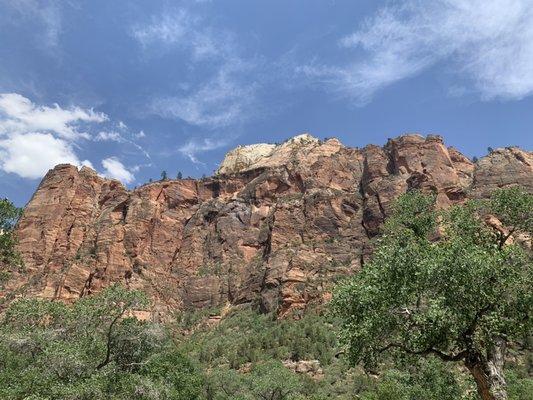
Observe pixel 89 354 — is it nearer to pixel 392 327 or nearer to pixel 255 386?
pixel 392 327

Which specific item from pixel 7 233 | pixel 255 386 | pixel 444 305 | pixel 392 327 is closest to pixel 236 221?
pixel 255 386

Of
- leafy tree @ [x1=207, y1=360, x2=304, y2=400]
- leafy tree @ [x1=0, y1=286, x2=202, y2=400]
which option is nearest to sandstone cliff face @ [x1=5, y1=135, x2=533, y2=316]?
leafy tree @ [x1=207, y1=360, x2=304, y2=400]

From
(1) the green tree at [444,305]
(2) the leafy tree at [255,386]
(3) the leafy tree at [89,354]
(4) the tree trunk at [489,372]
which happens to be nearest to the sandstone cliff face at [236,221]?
(2) the leafy tree at [255,386]

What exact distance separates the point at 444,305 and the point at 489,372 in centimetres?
278

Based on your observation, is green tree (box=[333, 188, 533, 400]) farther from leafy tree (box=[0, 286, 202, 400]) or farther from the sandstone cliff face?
the sandstone cliff face

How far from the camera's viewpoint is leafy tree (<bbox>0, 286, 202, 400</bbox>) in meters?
23.3

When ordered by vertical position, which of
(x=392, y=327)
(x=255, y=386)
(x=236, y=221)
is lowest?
(x=255, y=386)

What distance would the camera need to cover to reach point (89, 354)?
1048 inches

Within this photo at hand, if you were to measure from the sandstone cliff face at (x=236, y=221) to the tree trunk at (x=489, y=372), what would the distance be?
78.0 meters

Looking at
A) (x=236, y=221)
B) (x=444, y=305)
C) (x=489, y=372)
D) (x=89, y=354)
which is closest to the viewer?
(x=444, y=305)

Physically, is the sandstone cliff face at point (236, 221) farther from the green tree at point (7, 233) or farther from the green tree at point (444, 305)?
the green tree at point (444, 305)

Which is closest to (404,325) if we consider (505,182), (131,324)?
(131,324)

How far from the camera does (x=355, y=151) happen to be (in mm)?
140875

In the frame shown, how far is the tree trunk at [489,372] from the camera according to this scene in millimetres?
14258
